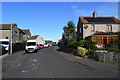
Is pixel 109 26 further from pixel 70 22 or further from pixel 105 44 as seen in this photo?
pixel 70 22

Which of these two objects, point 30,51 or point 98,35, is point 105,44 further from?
point 30,51

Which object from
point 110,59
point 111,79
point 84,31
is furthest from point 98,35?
point 111,79

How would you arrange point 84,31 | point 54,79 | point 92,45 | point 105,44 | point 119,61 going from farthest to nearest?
point 84,31
point 105,44
point 92,45
point 119,61
point 54,79

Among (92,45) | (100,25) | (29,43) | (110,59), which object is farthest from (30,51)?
(100,25)

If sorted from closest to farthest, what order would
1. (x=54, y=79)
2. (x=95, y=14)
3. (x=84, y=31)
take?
(x=54, y=79)
(x=84, y=31)
(x=95, y=14)

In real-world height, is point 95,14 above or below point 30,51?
above

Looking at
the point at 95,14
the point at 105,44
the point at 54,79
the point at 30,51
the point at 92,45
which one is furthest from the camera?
the point at 95,14

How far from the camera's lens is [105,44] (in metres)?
29.3

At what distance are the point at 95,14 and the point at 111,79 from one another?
115 ft

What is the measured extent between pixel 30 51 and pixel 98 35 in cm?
1374

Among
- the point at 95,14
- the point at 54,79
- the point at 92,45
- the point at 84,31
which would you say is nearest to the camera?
the point at 54,79

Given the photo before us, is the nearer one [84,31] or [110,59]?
[110,59]

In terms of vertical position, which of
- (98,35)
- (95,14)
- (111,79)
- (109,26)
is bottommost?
(111,79)

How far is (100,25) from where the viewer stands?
36375mm
